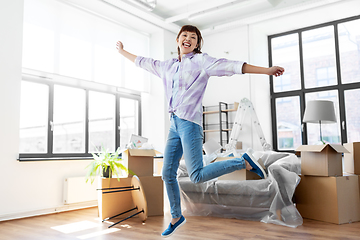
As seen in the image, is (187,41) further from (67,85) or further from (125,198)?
(67,85)

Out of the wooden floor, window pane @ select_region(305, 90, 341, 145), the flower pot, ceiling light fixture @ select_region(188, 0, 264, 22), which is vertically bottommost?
the wooden floor

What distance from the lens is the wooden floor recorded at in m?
2.44

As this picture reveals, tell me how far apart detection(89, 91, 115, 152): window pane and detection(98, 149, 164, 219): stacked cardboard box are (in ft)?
5.06

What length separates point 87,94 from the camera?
4.75m

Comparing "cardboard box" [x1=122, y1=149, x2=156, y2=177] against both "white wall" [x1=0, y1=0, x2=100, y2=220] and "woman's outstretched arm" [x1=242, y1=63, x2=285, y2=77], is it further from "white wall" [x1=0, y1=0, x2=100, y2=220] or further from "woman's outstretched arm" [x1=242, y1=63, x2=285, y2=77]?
"woman's outstretched arm" [x1=242, y1=63, x2=285, y2=77]

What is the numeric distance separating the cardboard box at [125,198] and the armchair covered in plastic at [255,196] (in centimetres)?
26

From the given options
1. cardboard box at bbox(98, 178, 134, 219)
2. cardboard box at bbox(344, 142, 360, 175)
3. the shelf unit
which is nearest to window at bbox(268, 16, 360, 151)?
the shelf unit

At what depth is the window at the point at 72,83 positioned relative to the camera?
4016 millimetres

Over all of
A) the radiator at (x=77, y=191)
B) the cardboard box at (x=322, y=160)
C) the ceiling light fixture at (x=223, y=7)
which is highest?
the ceiling light fixture at (x=223, y=7)

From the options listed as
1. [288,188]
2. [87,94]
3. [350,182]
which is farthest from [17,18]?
[350,182]

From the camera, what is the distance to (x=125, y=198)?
10.8 feet

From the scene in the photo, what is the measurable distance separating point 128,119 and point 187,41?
3514 mm

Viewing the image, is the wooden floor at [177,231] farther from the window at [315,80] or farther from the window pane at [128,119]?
the window at [315,80]

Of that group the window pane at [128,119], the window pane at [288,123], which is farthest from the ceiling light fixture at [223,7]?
the window pane at [288,123]
